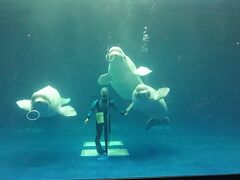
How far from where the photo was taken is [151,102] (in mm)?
7883

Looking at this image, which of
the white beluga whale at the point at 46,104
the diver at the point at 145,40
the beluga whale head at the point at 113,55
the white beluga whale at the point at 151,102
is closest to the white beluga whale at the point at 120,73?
the beluga whale head at the point at 113,55

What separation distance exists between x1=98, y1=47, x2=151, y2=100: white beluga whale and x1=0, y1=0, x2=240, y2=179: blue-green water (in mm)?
533

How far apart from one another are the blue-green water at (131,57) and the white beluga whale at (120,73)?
533 mm

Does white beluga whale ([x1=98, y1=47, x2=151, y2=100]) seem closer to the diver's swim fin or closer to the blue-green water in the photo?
the blue-green water

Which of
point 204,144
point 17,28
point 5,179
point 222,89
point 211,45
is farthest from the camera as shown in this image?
point 222,89

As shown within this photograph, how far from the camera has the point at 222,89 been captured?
12250 mm

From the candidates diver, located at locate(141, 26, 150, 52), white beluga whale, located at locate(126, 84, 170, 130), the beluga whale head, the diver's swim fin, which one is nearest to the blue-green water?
diver, located at locate(141, 26, 150, 52)

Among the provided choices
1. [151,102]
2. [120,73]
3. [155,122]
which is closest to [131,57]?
[120,73]

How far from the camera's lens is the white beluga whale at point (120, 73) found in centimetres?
847

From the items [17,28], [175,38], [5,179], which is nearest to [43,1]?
[17,28]

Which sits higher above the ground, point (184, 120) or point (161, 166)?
point (184, 120)

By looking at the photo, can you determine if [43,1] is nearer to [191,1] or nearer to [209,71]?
[191,1]

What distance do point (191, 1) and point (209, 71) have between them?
2.85 m

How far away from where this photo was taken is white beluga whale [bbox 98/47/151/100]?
27.8 ft
